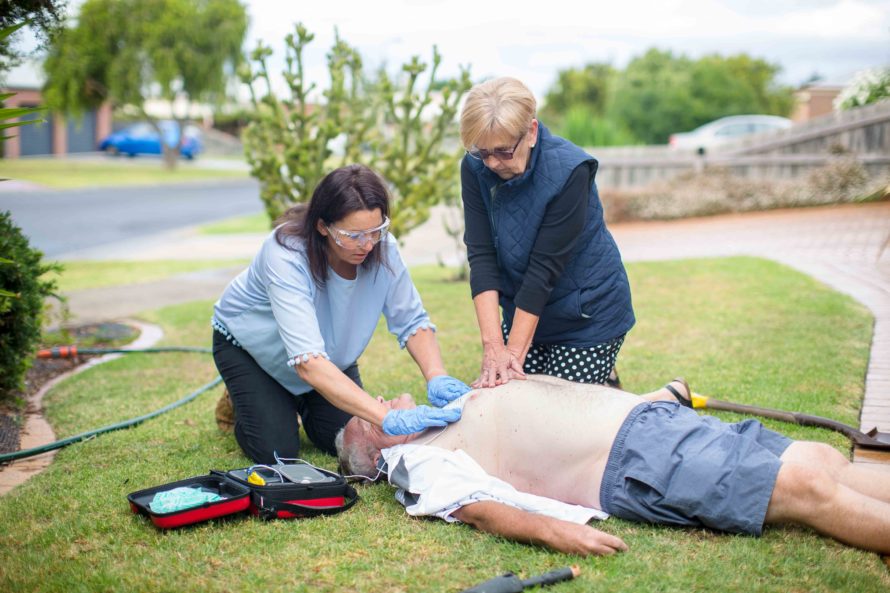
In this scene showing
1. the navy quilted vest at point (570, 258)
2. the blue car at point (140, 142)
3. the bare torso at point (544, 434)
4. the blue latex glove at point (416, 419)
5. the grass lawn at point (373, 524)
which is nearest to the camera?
the grass lawn at point (373, 524)

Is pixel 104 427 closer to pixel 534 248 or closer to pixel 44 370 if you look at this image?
pixel 44 370

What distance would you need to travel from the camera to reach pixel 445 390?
362 cm

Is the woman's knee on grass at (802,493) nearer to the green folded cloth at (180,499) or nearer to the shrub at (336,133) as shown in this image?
the green folded cloth at (180,499)

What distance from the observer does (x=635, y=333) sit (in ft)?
22.6

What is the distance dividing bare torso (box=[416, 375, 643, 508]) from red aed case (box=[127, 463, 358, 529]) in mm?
469

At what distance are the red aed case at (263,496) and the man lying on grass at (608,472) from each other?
0.26m

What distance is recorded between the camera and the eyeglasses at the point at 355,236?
3609 millimetres

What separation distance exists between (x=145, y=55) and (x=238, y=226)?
1928cm

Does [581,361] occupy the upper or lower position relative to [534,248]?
lower

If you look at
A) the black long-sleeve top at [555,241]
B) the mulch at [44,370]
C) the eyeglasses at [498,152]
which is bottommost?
the mulch at [44,370]

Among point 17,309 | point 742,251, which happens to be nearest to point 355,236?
point 17,309

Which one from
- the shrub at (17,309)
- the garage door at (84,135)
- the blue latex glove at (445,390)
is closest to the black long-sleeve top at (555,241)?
the blue latex glove at (445,390)

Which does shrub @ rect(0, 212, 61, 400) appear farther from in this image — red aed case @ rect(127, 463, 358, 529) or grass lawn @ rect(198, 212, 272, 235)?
grass lawn @ rect(198, 212, 272, 235)

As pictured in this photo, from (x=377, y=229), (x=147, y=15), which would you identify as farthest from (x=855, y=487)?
(x=147, y=15)
